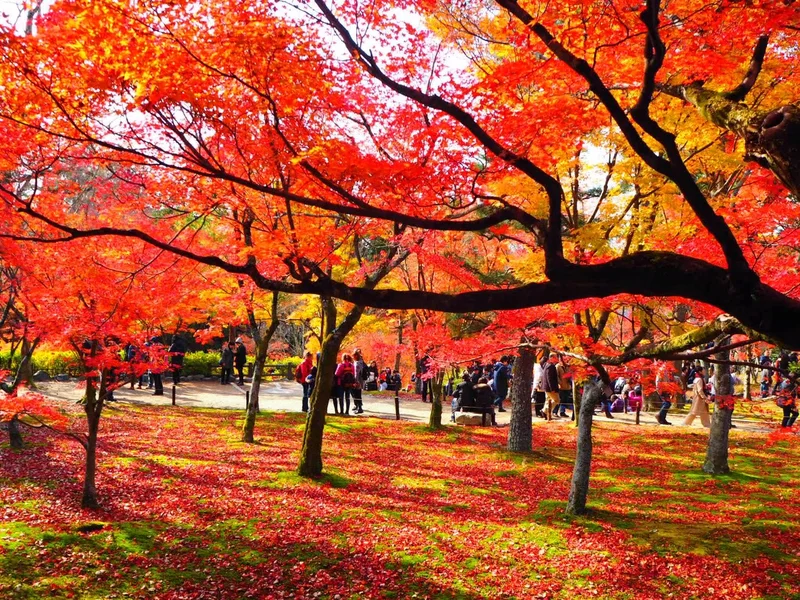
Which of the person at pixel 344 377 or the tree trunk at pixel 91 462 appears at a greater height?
the person at pixel 344 377

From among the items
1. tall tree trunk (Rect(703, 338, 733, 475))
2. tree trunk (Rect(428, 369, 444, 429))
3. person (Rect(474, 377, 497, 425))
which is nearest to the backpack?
tree trunk (Rect(428, 369, 444, 429))

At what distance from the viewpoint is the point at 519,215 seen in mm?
4449

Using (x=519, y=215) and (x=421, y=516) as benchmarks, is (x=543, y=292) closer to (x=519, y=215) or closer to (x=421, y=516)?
(x=519, y=215)

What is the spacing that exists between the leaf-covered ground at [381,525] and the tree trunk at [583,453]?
376 mm

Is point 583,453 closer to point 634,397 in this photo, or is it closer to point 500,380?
point 500,380

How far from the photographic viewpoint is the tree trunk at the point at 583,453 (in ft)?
27.3

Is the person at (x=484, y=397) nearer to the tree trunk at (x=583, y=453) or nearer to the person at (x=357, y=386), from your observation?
the person at (x=357, y=386)

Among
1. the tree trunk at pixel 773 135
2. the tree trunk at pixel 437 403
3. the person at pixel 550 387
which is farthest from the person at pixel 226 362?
the tree trunk at pixel 773 135

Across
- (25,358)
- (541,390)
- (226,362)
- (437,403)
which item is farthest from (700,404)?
(25,358)

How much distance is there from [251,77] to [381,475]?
773cm

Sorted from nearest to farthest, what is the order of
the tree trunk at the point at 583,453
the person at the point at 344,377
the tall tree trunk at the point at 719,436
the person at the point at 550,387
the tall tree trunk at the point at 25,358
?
the tree trunk at the point at 583,453
the tall tree trunk at the point at 25,358
the tall tree trunk at the point at 719,436
the person at the point at 344,377
the person at the point at 550,387

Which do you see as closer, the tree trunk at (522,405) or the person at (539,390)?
the tree trunk at (522,405)

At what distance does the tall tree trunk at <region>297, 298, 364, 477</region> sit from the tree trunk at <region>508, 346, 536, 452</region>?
460cm

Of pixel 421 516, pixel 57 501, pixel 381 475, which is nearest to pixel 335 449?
pixel 381 475
